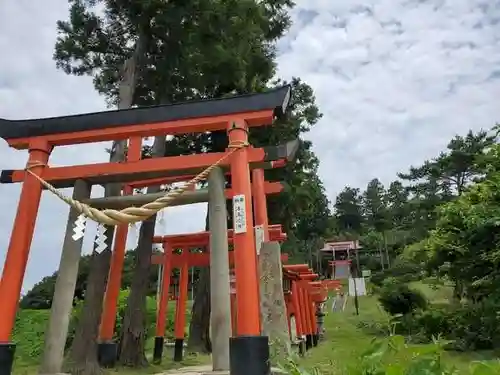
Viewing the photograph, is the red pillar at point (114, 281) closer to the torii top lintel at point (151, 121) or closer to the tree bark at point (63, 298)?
the tree bark at point (63, 298)

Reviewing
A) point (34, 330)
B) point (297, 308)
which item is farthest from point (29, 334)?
point (297, 308)

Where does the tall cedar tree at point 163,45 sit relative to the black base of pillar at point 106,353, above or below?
above

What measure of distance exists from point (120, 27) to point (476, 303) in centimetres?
1235

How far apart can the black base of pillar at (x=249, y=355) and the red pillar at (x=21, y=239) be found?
10.0 ft

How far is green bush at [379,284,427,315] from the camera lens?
17.7 metres

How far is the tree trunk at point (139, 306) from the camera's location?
1081cm

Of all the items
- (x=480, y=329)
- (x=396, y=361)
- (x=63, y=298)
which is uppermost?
(x=63, y=298)

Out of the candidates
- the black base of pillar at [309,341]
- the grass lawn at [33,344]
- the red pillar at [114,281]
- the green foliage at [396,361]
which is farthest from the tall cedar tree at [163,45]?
the green foliage at [396,361]

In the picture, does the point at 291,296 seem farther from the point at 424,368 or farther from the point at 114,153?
the point at 424,368

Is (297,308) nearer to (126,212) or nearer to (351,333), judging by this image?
(351,333)

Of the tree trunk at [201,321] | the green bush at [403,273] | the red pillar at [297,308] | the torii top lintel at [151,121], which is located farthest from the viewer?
the green bush at [403,273]

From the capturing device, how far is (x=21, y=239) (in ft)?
21.4

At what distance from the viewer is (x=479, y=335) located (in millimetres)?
10977

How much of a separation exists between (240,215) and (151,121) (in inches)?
82.0
